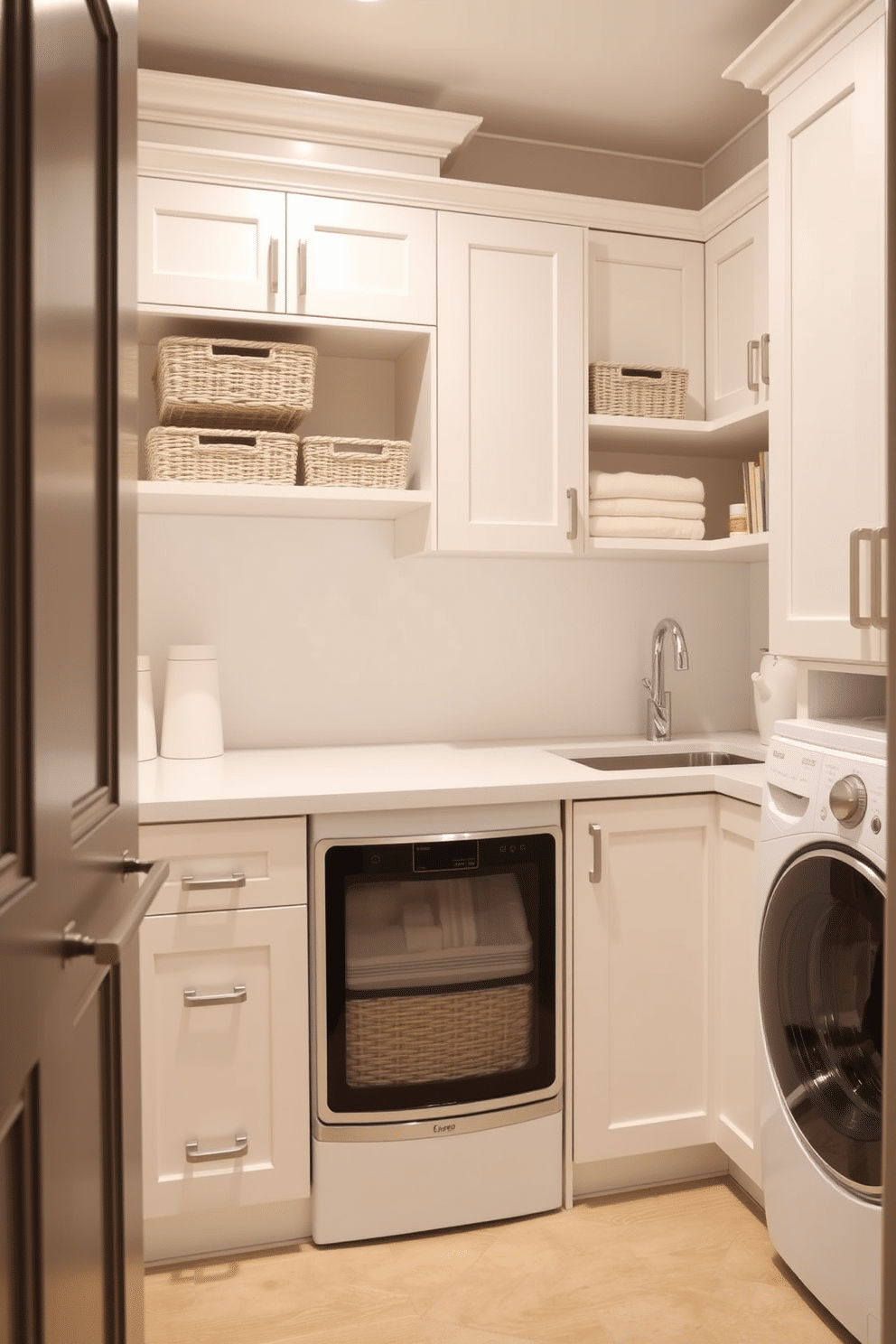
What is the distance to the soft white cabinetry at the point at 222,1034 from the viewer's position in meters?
1.94

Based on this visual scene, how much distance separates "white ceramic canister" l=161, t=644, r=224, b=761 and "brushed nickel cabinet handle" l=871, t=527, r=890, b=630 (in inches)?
59.8

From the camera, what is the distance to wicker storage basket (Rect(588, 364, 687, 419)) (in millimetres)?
2527

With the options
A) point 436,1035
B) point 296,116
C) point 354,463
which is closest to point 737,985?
point 436,1035

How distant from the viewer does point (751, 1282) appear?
75.6 inches

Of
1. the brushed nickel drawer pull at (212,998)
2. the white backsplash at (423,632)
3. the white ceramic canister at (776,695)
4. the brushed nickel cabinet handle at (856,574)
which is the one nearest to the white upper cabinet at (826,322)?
the brushed nickel cabinet handle at (856,574)

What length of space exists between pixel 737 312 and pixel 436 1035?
6.22 feet

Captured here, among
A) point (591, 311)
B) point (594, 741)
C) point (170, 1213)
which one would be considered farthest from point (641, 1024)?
point (591, 311)

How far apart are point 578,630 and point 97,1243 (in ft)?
6.99

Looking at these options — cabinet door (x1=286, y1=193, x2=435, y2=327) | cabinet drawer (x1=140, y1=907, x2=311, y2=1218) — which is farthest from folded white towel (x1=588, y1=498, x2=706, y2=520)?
cabinet drawer (x1=140, y1=907, x2=311, y2=1218)

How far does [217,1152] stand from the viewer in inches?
77.3

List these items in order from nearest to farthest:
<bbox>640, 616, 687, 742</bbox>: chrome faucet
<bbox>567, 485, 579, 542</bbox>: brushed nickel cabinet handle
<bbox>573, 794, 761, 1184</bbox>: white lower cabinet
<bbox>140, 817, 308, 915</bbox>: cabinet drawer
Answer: <bbox>140, 817, 308, 915</bbox>: cabinet drawer
<bbox>573, 794, 761, 1184</bbox>: white lower cabinet
<bbox>567, 485, 579, 542</bbox>: brushed nickel cabinet handle
<bbox>640, 616, 687, 742</bbox>: chrome faucet

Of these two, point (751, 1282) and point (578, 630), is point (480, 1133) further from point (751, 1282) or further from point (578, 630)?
point (578, 630)

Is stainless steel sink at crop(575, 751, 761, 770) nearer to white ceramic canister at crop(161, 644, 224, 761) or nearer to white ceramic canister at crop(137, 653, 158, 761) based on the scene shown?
white ceramic canister at crop(161, 644, 224, 761)

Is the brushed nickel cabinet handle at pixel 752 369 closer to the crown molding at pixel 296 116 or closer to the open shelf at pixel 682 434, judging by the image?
the open shelf at pixel 682 434
